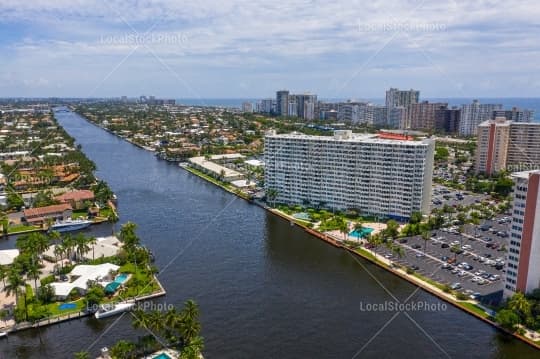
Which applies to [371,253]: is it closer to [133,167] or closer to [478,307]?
[478,307]

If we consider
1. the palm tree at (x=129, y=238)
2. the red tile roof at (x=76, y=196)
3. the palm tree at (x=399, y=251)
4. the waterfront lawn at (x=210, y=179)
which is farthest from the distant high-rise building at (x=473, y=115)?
the palm tree at (x=129, y=238)

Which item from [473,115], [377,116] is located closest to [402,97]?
[377,116]

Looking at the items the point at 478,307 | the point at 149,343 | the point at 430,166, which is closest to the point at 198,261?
the point at 149,343

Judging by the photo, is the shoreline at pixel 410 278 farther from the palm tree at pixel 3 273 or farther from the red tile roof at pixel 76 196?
the palm tree at pixel 3 273

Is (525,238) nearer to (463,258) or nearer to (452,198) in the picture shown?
(463,258)

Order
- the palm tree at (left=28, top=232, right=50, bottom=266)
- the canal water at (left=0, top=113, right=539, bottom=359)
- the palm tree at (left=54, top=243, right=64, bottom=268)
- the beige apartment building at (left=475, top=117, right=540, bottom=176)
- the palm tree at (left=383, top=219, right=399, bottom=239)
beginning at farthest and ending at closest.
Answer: the beige apartment building at (left=475, top=117, right=540, bottom=176), the palm tree at (left=383, top=219, right=399, bottom=239), the palm tree at (left=54, top=243, right=64, bottom=268), the palm tree at (left=28, top=232, right=50, bottom=266), the canal water at (left=0, top=113, right=539, bottom=359)

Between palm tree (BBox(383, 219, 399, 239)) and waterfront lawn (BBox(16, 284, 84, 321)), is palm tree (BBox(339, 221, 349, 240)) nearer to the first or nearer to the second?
palm tree (BBox(383, 219, 399, 239))

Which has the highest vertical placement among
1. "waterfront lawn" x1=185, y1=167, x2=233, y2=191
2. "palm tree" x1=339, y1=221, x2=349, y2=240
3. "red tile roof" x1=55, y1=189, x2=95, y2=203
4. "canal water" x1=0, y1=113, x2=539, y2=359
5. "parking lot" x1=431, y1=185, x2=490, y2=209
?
"red tile roof" x1=55, y1=189, x2=95, y2=203

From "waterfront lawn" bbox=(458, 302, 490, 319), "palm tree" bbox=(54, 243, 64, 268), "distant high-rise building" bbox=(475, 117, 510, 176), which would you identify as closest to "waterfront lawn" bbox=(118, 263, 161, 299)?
"palm tree" bbox=(54, 243, 64, 268)
